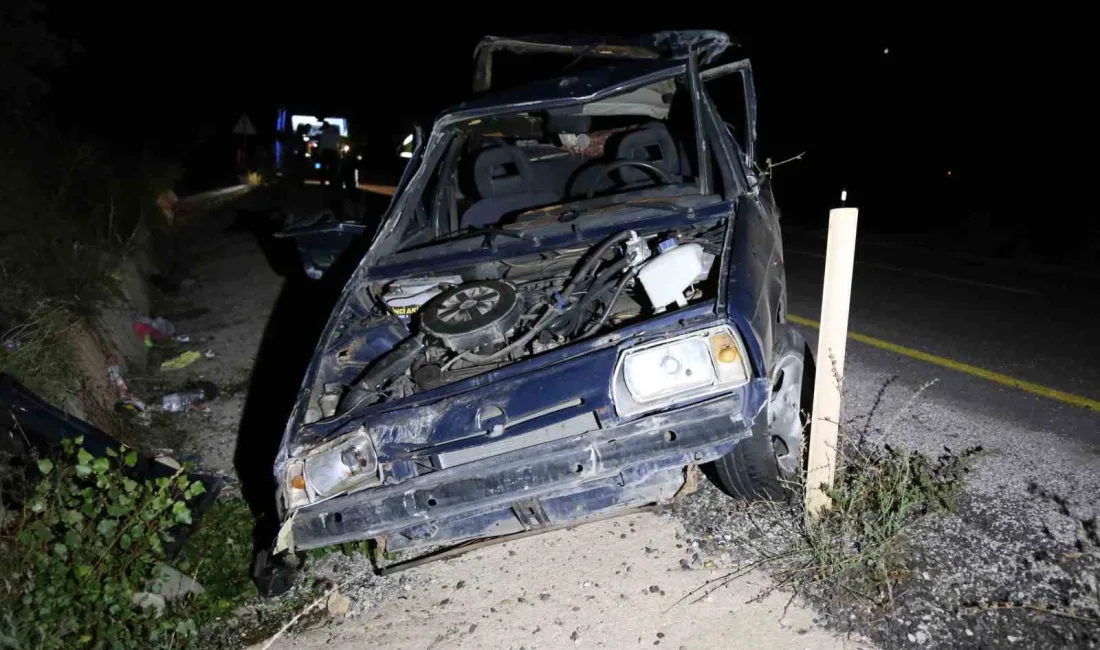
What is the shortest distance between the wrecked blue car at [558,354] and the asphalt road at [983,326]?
165 centimetres

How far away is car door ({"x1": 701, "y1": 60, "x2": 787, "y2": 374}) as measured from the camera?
101 inches

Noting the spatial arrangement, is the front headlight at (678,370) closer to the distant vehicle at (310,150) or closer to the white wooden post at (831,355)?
the white wooden post at (831,355)

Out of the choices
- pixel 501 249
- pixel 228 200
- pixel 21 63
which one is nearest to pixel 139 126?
pixel 228 200

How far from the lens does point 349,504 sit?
254 cm

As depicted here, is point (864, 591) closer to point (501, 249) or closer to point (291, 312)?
point (501, 249)

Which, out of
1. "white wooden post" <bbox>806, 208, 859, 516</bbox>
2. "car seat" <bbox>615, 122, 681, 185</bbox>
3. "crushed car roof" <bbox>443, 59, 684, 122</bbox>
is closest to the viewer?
"white wooden post" <bbox>806, 208, 859, 516</bbox>

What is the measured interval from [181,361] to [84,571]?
12.5 feet

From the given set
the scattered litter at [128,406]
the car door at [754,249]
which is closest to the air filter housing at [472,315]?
the car door at [754,249]

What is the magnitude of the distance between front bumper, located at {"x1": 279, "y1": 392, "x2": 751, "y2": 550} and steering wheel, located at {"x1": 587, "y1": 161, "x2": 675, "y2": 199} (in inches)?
73.6

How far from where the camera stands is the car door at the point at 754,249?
8.45 feet

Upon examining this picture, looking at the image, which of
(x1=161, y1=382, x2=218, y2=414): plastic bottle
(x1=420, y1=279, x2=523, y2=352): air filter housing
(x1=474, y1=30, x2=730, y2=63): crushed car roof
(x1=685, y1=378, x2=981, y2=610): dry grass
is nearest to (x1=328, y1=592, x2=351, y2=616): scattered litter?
(x1=420, y1=279, x2=523, y2=352): air filter housing

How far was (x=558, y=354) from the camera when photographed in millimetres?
2594

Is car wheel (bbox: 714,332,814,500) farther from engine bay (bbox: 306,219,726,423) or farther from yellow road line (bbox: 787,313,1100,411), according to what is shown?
yellow road line (bbox: 787,313,1100,411)

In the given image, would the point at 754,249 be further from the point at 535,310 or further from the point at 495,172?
the point at 495,172
